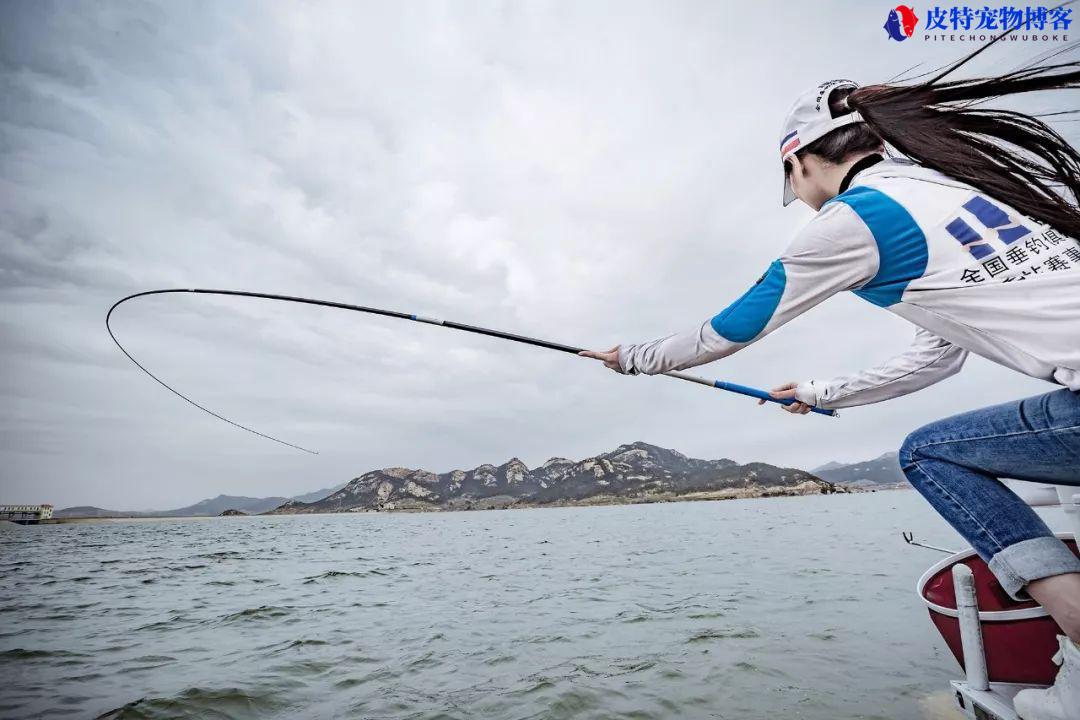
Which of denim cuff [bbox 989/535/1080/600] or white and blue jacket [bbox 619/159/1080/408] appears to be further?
denim cuff [bbox 989/535/1080/600]

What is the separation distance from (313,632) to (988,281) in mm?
8944

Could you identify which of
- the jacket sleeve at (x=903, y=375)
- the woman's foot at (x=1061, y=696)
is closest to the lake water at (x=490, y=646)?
the woman's foot at (x=1061, y=696)

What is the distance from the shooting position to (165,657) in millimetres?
6543

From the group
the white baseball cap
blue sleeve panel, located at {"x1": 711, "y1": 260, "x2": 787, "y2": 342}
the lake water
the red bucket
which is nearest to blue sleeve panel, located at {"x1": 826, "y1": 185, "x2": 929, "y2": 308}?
blue sleeve panel, located at {"x1": 711, "y1": 260, "x2": 787, "y2": 342}

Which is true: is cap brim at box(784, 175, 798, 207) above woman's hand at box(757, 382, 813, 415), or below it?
above

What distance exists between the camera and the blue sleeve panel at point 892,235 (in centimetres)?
198

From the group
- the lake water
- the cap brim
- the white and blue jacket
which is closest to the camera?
the white and blue jacket

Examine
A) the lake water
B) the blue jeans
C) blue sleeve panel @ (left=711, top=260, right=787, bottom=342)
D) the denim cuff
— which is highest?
blue sleeve panel @ (left=711, top=260, right=787, bottom=342)

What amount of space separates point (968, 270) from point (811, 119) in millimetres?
1118

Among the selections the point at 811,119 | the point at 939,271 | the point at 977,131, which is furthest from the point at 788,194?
the point at 939,271

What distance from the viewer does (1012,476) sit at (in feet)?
7.53

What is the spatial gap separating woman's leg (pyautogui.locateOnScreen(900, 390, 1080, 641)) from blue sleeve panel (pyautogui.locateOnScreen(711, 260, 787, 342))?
3.36 feet

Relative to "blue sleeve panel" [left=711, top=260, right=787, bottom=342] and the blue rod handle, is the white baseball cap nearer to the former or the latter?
"blue sleeve panel" [left=711, top=260, right=787, bottom=342]

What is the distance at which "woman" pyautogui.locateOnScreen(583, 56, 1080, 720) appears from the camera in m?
1.83
